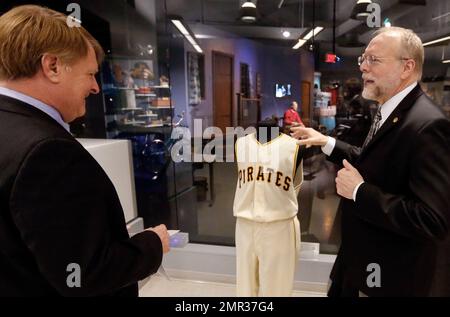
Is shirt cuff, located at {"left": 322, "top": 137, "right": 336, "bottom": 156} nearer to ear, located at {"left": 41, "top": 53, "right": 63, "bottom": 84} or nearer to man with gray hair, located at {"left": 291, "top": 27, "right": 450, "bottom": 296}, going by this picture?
man with gray hair, located at {"left": 291, "top": 27, "right": 450, "bottom": 296}

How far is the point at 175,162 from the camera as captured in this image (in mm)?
3320

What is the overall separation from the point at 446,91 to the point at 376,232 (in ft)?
7.16

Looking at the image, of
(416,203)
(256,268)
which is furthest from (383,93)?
(256,268)

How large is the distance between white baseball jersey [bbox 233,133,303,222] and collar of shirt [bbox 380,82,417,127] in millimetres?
609

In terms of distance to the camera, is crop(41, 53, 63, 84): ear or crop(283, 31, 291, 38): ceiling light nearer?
crop(41, 53, 63, 84): ear

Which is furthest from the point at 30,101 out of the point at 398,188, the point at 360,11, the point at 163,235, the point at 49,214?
the point at 360,11

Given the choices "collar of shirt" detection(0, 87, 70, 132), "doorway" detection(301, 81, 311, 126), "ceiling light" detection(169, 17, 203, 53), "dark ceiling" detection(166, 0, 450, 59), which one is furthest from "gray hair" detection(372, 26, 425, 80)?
"ceiling light" detection(169, 17, 203, 53)

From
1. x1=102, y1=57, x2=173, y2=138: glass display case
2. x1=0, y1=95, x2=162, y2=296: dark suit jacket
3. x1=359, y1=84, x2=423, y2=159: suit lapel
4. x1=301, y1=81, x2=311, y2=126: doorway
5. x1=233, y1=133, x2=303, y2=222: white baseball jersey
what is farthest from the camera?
x1=102, y1=57, x2=173, y2=138: glass display case

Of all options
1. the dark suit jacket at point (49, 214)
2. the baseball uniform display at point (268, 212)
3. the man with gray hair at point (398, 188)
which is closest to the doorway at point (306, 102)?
the baseball uniform display at point (268, 212)

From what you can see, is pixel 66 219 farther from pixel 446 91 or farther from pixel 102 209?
pixel 446 91

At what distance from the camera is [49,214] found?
63 cm

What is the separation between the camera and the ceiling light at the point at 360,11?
259cm

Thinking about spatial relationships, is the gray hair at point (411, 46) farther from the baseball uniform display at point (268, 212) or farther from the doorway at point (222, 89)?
the doorway at point (222, 89)

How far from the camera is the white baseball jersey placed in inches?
69.2
